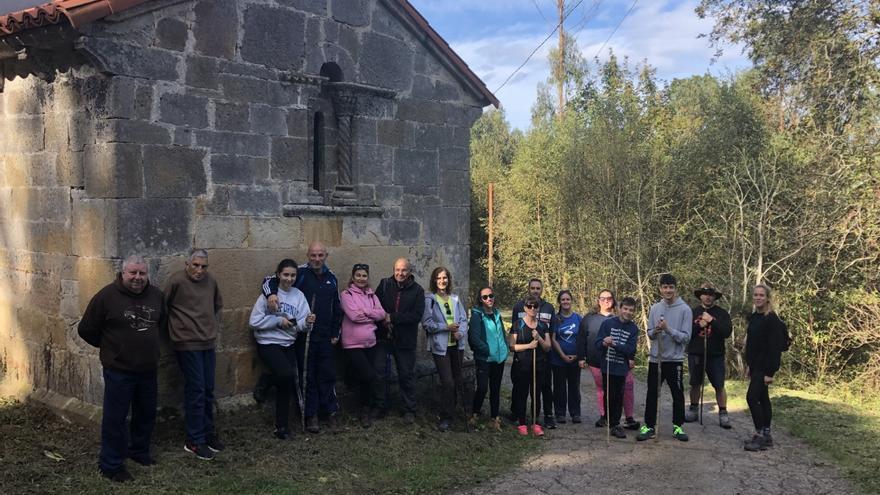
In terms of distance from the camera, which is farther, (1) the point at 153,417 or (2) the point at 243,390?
(2) the point at 243,390

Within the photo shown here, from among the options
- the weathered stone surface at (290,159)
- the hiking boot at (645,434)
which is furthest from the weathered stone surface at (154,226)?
the hiking boot at (645,434)

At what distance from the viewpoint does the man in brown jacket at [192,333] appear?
5613mm

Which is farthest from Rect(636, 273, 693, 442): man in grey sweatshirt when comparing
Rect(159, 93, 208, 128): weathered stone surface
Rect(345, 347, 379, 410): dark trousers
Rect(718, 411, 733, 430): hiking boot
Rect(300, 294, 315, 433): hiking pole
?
Rect(159, 93, 208, 128): weathered stone surface

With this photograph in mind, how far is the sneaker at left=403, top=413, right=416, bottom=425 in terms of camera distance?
7.08 meters

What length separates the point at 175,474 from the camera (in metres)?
5.21

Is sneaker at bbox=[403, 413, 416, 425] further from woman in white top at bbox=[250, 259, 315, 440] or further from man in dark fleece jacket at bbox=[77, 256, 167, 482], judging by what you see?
man in dark fleece jacket at bbox=[77, 256, 167, 482]

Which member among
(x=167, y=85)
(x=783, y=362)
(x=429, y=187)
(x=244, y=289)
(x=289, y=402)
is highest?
(x=167, y=85)

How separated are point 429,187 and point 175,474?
416 centimetres

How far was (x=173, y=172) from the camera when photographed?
587 centimetres

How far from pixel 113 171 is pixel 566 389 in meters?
5.25

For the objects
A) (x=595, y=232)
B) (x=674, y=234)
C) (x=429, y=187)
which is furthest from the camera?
(x=595, y=232)

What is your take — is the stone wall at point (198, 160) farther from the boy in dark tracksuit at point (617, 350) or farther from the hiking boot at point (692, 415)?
the hiking boot at point (692, 415)

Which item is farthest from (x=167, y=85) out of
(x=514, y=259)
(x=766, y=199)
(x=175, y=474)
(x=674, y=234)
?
(x=514, y=259)

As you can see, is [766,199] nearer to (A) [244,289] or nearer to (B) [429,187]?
(B) [429,187]
